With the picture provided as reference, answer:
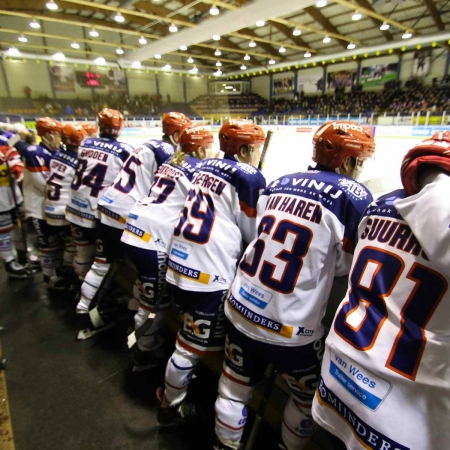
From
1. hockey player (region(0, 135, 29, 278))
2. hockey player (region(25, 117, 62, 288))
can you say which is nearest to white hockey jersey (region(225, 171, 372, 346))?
hockey player (region(25, 117, 62, 288))

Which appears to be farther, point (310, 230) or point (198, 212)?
point (198, 212)

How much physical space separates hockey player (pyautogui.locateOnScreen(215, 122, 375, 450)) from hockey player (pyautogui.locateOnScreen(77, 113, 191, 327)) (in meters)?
1.18

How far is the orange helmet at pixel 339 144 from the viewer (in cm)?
123

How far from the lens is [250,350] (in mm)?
1278

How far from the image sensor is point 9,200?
3328 mm

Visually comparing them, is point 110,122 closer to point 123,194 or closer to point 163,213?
point 123,194

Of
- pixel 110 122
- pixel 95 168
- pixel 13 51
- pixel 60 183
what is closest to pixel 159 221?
pixel 95 168

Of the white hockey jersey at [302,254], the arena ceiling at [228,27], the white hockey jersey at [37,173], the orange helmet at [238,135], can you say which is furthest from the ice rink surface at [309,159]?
the arena ceiling at [228,27]

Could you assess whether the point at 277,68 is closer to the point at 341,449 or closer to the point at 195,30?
the point at 195,30

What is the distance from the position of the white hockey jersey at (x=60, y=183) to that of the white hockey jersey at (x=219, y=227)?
1.77m

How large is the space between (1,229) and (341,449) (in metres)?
3.53

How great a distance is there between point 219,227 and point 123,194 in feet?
3.37

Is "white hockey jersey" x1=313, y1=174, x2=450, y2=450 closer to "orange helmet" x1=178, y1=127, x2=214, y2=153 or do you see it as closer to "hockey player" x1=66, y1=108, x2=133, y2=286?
"orange helmet" x1=178, y1=127, x2=214, y2=153

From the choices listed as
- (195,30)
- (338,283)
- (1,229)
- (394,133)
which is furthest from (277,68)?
(338,283)
